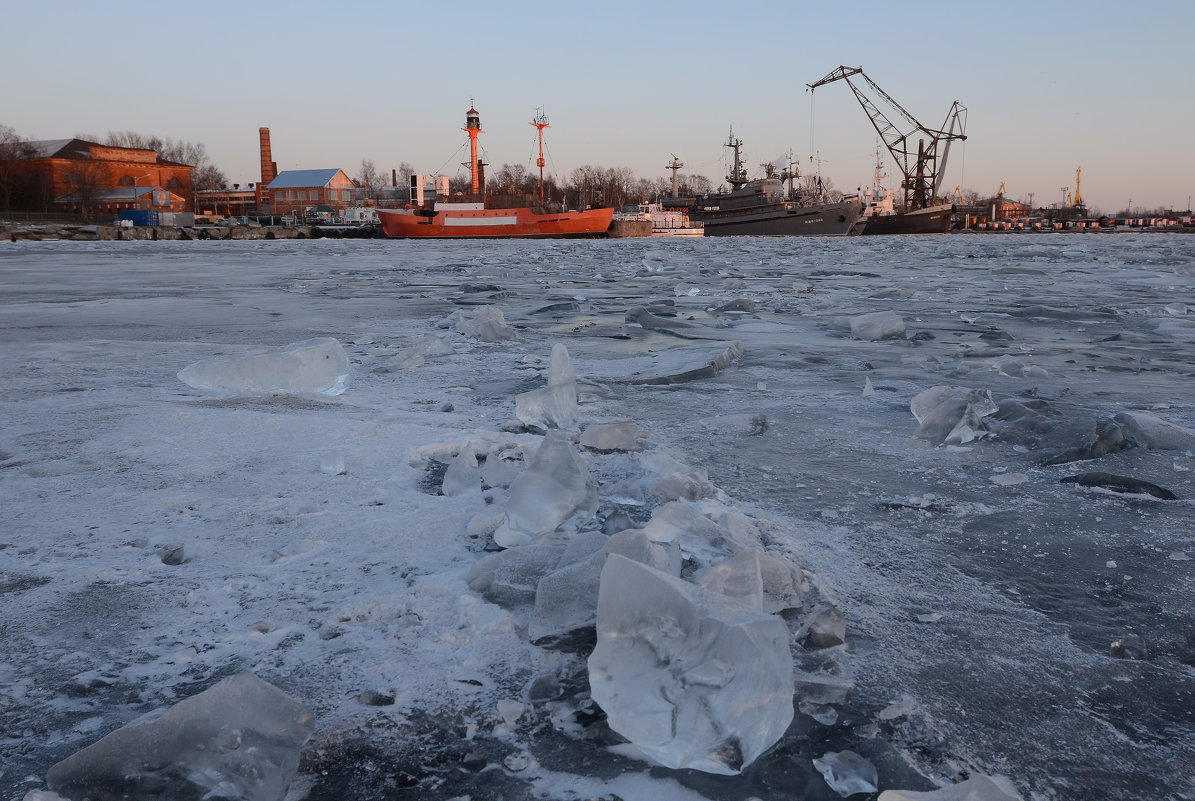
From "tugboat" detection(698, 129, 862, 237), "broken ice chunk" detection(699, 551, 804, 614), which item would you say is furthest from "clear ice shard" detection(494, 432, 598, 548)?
"tugboat" detection(698, 129, 862, 237)

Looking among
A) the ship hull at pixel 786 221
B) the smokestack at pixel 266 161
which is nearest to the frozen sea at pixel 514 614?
the ship hull at pixel 786 221

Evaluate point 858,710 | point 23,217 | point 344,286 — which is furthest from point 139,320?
point 23,217

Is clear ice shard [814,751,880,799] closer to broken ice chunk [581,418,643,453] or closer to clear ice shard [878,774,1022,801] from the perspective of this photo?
clear ice shard [878,774,1022,801]

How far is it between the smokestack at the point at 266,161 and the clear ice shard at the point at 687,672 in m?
85.7

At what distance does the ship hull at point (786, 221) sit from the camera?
147 feet

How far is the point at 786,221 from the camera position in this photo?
47.6m

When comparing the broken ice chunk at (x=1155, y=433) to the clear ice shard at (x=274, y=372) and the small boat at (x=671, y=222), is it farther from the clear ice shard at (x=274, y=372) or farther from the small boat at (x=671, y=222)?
the small boat at (x=671, y=222)

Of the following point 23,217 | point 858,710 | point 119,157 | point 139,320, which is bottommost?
point 858,710

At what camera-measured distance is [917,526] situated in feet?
4.81

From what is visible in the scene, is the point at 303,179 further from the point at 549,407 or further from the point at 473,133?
the point at 549,407

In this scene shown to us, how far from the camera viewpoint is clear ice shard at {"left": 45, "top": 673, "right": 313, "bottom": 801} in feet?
2.44

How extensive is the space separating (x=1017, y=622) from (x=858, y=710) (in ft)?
1.23

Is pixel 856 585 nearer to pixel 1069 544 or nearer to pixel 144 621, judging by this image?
pixel 1069 544

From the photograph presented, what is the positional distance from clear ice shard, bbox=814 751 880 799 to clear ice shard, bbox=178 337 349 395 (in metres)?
2.14
